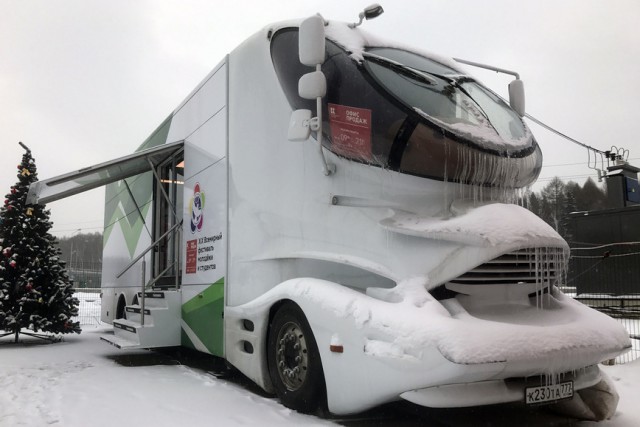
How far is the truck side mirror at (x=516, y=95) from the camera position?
5.78 metres

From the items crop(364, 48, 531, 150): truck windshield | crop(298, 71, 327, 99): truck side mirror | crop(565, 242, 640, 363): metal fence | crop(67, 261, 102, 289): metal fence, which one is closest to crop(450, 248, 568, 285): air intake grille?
crop(364, 48, 531, 150): truck windshield

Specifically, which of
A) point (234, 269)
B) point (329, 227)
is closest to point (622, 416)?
point (329, 227)

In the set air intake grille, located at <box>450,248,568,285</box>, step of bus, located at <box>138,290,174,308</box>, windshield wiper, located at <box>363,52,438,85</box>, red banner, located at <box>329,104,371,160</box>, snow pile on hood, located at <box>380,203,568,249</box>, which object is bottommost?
step of bus, located at <box>138,290,174,308</box>

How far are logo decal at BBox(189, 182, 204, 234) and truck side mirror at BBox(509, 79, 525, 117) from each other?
152 inches

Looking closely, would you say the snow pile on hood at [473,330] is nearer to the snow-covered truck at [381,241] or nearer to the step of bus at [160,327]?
the snow-covered truck at [381,241]

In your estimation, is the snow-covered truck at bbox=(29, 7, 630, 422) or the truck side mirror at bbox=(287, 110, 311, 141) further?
the truck side mirror at bbox=(287, 110, 311, 141)

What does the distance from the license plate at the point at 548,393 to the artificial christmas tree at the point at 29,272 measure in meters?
9.23

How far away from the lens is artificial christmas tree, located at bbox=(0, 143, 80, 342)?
9953 millimetres

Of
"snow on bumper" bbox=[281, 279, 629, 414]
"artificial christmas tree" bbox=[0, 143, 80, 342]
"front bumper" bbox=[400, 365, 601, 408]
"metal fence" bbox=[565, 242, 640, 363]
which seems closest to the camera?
"snow on bumper" bbox=[281, 279, 629, 414]

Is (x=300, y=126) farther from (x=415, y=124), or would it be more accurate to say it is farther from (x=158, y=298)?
(x=158, y=298)

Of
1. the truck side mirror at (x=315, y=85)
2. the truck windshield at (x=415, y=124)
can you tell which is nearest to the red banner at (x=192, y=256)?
the truck windshield at (x=415, y=124)

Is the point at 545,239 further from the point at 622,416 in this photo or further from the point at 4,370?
the point at 4,370

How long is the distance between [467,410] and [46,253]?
8862 mm

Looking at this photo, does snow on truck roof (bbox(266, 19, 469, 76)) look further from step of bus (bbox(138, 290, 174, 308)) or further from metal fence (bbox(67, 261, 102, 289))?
metal fence (bbox(67, 261, 102, 289))
